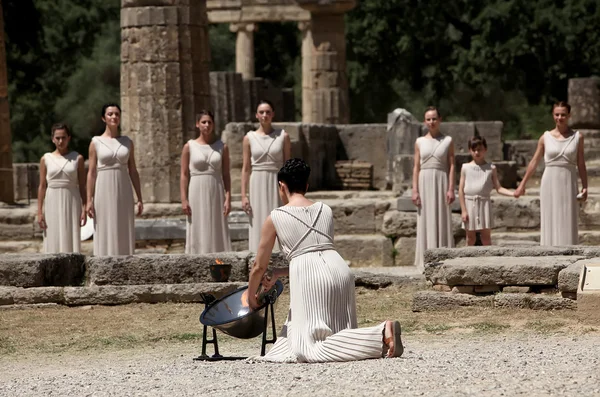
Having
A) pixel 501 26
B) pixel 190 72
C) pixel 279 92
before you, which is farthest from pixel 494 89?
pixel 190 72

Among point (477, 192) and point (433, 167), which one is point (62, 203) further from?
point (477, 192)

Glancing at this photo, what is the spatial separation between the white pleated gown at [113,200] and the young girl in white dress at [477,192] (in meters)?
3.37

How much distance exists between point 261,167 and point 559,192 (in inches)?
116

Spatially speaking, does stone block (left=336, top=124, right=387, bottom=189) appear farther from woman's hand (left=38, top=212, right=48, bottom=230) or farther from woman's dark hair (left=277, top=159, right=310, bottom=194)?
woman's dark hair (left=277, top=159, right=310, bottom=194)

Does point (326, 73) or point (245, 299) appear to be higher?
point (326, 73)

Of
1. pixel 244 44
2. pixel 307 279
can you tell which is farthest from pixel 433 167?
pixel 244 44

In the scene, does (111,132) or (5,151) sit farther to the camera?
(5,151)

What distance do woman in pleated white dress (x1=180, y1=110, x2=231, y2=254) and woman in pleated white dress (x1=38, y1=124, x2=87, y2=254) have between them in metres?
1.06

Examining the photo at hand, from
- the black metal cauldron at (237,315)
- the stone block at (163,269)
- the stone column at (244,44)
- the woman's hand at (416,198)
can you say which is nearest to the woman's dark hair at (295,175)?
the black metal cauldron at (237,315)

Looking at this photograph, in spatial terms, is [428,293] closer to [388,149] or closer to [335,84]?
[388,149]

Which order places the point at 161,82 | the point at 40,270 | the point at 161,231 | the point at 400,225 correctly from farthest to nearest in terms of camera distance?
the point at 161,82
the point at 161,231
the point at 400,225
the point at 40,270

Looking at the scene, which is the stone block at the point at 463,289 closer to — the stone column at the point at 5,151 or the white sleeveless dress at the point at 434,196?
the white sleeveless dress at the point at 434,196

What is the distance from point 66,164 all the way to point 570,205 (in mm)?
4979

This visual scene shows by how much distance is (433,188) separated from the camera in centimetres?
1374
